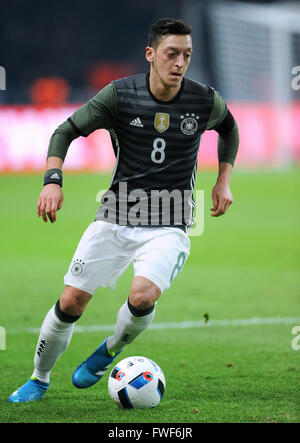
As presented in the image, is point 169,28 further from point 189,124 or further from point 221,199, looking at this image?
point 221,199

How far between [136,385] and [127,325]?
0.36m

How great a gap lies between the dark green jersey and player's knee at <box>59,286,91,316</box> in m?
0.50

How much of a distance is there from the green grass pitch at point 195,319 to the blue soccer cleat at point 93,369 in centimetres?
10

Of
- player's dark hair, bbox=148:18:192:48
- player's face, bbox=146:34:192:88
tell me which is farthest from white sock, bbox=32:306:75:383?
player's dark hair, bbox=148:18:192:48

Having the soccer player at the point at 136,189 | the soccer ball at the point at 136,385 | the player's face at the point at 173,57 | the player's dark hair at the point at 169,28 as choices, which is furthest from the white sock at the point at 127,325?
the player's dark hair at the point at 169,28

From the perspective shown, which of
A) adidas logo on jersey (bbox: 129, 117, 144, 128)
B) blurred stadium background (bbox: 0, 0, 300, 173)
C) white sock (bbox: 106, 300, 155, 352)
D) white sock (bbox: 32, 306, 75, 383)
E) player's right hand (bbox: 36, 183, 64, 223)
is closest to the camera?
player's right hand (bbox: 36, 183, 64, 223)

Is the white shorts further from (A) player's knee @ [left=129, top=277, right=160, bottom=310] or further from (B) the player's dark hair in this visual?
(B) the player's dark hair

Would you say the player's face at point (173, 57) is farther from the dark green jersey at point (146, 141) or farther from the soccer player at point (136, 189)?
the dark green jersey at point (146, 141)

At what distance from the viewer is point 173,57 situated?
4.78m

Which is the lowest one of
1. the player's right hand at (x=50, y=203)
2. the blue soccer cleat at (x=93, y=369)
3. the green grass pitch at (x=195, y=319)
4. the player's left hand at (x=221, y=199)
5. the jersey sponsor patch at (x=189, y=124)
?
the green grass pitch at (x=195, y=319)

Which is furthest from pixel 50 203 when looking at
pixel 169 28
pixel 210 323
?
pixel 210 323

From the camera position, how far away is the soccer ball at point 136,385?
4520mm

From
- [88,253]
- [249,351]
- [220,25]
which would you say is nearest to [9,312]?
[249,351]

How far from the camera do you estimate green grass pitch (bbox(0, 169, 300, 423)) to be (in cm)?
454
